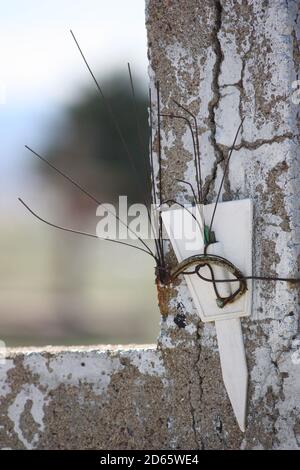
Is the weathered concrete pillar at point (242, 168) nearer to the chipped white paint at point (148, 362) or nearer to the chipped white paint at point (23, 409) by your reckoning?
the chipped white paint at point (148, 362)

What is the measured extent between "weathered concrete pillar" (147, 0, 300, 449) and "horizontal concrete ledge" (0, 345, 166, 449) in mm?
87

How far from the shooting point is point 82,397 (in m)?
2.99

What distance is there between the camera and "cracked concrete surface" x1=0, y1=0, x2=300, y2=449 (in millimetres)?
2795

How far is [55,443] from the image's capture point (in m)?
3.00

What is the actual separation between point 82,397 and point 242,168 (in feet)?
2.84

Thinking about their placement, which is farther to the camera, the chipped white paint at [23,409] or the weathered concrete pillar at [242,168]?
the chipped white paint at [23,409]

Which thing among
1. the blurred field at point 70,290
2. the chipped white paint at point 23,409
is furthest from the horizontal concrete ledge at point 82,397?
the blurred field at point 70,290

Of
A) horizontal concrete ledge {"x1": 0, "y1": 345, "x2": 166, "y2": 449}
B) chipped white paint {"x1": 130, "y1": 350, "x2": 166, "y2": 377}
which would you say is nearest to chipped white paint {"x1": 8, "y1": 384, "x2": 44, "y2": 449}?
horizontal concrete ledge {"x1": 0, "y1": 345, "x2": 166, "y2": 449}

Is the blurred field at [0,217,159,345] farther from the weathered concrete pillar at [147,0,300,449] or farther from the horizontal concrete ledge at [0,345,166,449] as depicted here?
the weathered concrete pillar at [147,0,300,449]

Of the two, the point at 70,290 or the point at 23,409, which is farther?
the point at 70,290

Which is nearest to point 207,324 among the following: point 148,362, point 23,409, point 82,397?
point 148,362

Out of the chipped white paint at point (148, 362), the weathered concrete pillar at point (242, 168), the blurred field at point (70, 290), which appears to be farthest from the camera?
the blurred field at point (70, 290)

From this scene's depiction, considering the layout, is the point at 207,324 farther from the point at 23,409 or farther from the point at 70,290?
the point at 70,290

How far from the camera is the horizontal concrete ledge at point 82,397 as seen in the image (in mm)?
2938
